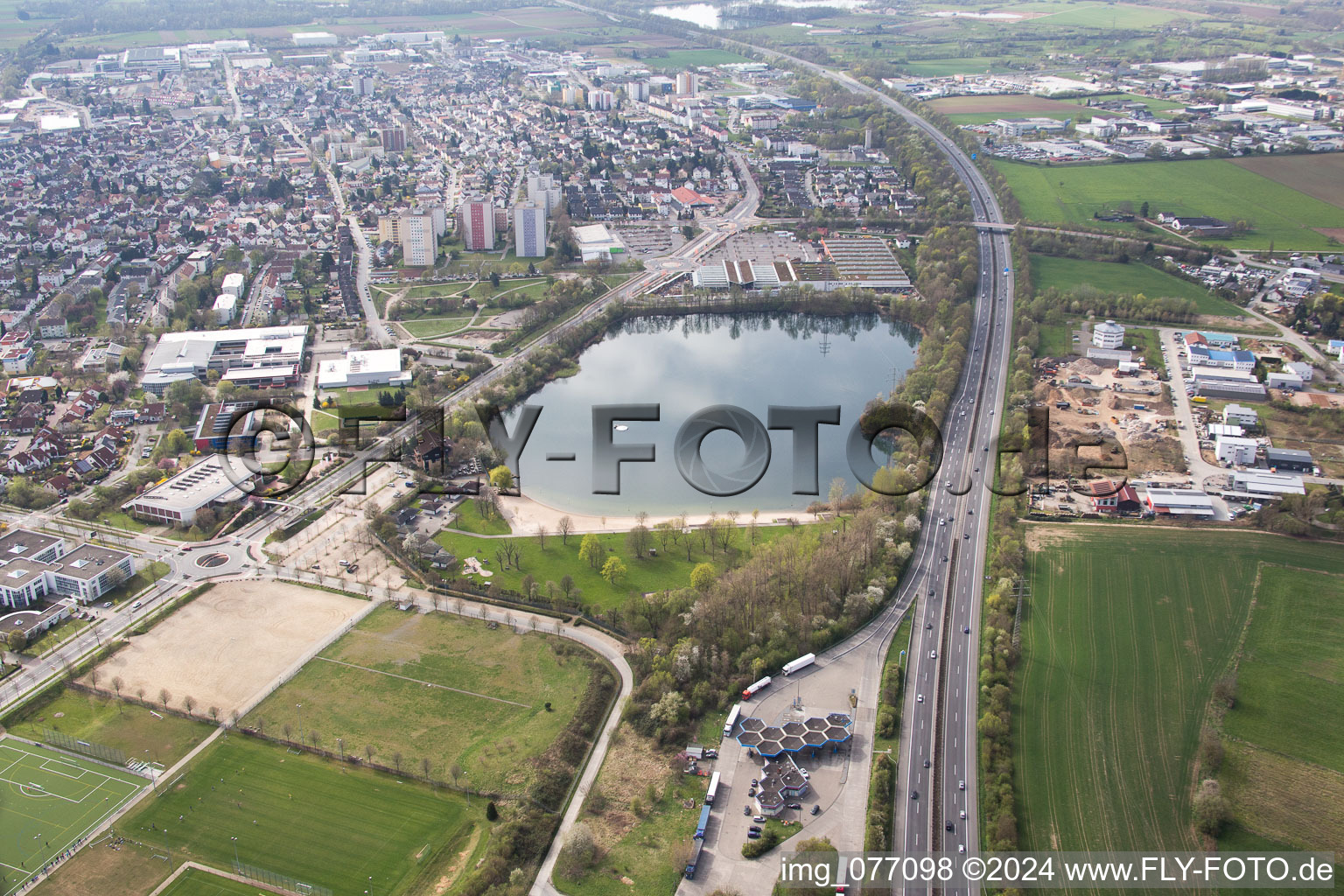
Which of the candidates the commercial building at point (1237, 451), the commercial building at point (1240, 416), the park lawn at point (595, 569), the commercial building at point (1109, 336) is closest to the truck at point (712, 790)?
the park lawn at point (595, 569)

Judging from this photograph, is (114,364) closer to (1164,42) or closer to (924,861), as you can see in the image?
(924,861)

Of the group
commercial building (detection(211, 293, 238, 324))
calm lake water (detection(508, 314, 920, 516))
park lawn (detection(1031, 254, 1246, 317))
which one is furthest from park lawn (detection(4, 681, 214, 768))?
park lawn (detection(1031, 254, 1246, 317))

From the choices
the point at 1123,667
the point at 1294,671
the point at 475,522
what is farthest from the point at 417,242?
the point at 1294,671

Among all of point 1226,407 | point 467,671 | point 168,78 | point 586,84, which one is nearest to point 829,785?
point 467,671

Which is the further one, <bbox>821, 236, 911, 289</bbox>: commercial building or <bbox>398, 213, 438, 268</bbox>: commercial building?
<bbox>398, 213, 438, 268</bbox>: commercial building

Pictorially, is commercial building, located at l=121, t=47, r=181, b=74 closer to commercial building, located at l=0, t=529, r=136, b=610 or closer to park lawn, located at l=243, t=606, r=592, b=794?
commercial building, located at l=0, t=529, r=136, b=610

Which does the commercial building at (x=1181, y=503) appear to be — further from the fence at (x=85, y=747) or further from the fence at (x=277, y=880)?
the fence at (x=85, y=747)
